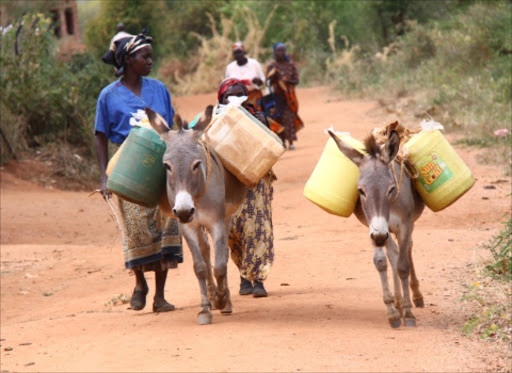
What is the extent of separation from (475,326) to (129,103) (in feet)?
10.1

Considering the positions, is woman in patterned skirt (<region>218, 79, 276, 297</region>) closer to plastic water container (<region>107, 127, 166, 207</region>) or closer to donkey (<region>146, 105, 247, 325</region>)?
donkey (<region>146, 105, 247, 325</region>)

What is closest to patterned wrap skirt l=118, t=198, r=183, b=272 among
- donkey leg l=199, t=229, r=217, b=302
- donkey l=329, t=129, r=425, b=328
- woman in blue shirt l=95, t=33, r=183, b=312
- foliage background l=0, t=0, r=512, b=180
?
woman in blue shirt l=95, t=33, r=183, b=312

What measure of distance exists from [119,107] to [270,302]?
196cm

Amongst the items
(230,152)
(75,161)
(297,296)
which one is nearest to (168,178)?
(230,152)

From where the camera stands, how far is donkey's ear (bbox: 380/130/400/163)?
587cm

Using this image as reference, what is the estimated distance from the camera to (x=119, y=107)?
22.6 ft

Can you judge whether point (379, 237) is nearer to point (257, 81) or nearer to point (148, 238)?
point (148, 238)

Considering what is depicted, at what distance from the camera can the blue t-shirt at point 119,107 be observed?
6.89 metres

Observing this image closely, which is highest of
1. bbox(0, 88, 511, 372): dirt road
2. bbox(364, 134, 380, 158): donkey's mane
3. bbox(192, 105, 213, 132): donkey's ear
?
bbox(192, 105, 213, 132): donkey's ear

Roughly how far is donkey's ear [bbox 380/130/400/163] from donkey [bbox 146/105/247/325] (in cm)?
122

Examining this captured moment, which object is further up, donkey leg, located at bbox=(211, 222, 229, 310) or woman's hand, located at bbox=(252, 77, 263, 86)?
woman's hand, located at bbox=(252, 77, 263, 86)

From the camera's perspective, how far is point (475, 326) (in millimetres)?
5867

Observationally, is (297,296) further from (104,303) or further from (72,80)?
(72,80)

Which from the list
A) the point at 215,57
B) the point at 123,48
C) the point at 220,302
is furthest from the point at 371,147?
the point at 215,57
